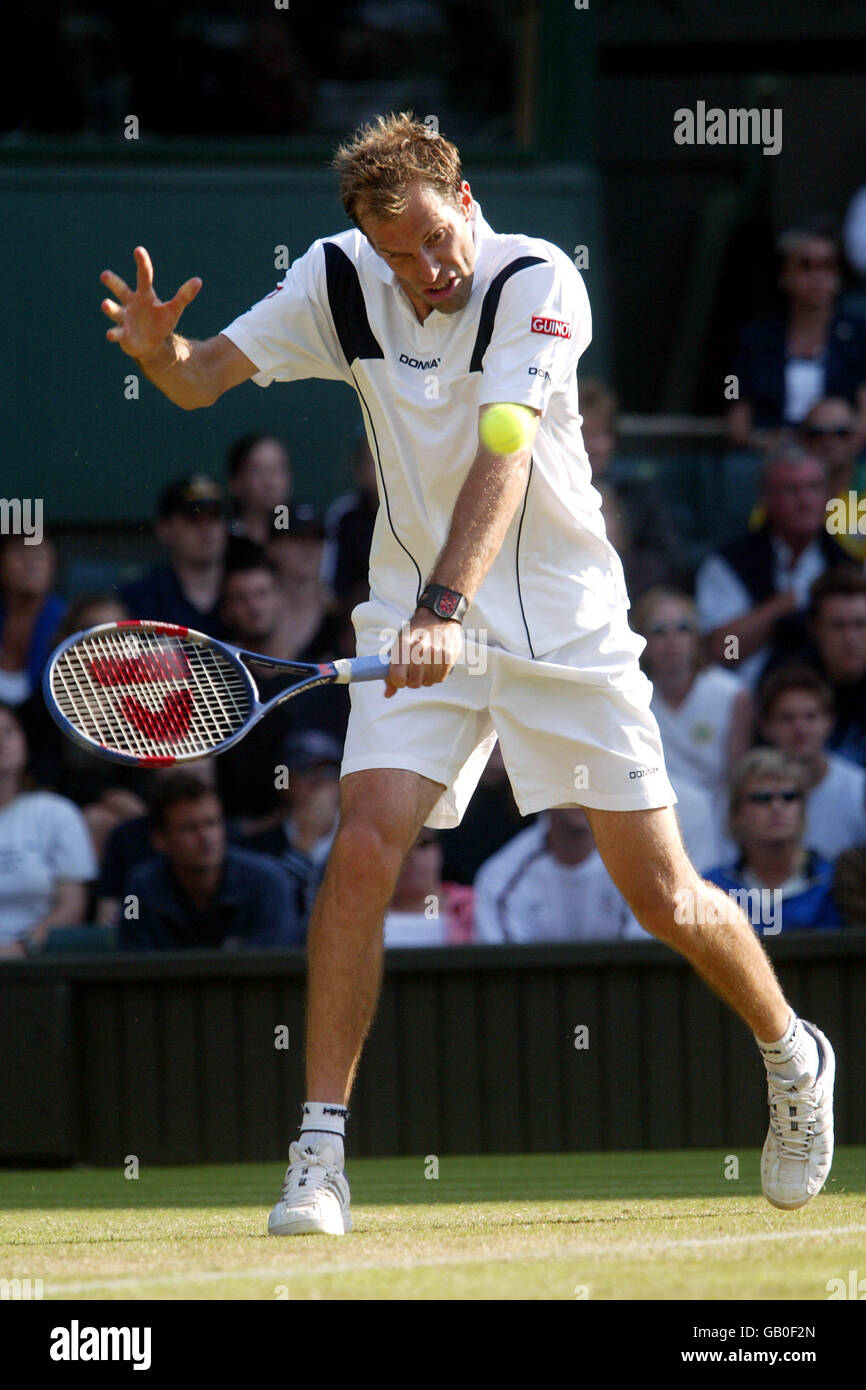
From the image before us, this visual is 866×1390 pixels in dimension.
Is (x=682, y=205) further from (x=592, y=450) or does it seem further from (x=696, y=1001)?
(x=696, y=1001)

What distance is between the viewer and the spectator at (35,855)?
21.4 feet

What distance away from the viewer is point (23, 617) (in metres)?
7.27

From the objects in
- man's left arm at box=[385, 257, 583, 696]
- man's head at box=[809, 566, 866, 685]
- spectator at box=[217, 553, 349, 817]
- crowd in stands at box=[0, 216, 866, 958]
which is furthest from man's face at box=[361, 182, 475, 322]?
man's head at box=[809, 566, 866, 685]

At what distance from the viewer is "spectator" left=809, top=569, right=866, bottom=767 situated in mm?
7102

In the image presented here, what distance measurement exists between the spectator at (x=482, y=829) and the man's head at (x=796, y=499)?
61.5 inches

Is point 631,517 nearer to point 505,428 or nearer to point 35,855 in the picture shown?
point 35,855

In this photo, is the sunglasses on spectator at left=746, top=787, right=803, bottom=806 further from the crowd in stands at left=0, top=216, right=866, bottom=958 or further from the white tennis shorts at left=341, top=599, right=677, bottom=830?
the white tennis shorts at left=341, top=599, right=677, bottom=830

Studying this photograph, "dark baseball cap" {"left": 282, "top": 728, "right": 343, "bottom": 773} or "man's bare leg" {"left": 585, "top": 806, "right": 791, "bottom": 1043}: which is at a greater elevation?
"dark baseball cap" {"left": 282, "top": 728, "right": 343, "bottom": 773}

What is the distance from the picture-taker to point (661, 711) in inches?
275

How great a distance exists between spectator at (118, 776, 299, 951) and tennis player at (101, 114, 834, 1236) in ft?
6.86

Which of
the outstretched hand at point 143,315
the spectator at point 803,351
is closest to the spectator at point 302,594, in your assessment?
the spectator at point 803,351

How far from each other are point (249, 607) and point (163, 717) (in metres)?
2.90

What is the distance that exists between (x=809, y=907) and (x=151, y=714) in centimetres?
283

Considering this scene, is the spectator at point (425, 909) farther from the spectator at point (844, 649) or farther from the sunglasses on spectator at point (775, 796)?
the spectator at point (844, 649)
